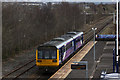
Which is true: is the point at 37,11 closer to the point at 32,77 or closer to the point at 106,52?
the point at 106,52

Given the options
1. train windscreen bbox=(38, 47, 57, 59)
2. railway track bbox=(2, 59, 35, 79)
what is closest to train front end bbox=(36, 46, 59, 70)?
train windscreen bbox=(38, 47, 57, 59)

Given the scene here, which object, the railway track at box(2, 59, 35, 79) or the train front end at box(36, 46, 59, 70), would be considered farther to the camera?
the railway track at box(2, 59, 35, 79)

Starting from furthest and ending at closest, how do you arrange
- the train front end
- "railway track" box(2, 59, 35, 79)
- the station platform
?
"railway track" box(2, 59, 35, 79) < the train front end < the station platform

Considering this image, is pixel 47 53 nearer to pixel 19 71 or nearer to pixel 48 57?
pixel 48 57

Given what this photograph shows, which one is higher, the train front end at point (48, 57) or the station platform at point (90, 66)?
the train front end at point (48, 57)

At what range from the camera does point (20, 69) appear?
22.9 m

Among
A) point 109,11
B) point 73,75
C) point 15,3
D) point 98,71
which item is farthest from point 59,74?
point 109,11

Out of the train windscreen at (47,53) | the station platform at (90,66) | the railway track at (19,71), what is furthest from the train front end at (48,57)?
the railway track at (19,71)

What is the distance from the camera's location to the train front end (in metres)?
20.1

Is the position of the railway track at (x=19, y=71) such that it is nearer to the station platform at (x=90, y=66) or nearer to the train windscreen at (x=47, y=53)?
the train windscreen at (x=47, y=53)

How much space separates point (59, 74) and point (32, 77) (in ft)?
5.78

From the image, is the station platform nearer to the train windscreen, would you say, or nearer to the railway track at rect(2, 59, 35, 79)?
the train windscreen

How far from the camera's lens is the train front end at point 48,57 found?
65.8 ft

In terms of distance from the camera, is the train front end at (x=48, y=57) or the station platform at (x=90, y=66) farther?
the train front end at (x=48, y=57)
